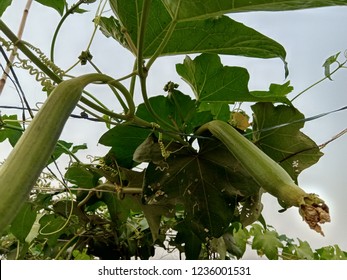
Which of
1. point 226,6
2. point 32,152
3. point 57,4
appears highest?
point 57,4

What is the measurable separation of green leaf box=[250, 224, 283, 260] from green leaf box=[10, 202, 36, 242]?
21.3 inches

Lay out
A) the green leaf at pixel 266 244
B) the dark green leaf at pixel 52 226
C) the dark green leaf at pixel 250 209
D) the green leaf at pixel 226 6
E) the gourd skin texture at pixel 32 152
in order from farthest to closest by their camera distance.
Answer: the green leaf at pixel 266 244
the dark green leaf at pixel 52 226
the dark green leaf at pixel 250 209
the green leaf at pixel 226 6
the gourd skin texture at pixel 32 152

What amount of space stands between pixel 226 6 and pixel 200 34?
117 millimetres

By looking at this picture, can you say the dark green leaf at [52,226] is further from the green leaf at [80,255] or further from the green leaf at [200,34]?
the green leaf at [200,34]

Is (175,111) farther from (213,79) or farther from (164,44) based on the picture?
(164,44)

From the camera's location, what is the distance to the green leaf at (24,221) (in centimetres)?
85

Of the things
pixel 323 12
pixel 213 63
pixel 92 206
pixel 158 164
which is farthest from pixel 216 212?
pixel 323 12

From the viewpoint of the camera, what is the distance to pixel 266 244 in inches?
44.5

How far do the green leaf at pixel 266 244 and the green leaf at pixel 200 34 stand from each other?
62cm

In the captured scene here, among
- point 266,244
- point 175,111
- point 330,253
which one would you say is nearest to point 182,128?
point 175,111

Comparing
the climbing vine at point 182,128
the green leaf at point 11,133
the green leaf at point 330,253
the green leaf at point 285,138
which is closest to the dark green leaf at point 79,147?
the climbing vine at point 182,128

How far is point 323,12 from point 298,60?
0.57 ft

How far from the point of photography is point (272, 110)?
0.69m

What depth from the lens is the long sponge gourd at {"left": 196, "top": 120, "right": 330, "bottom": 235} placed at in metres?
0.39
